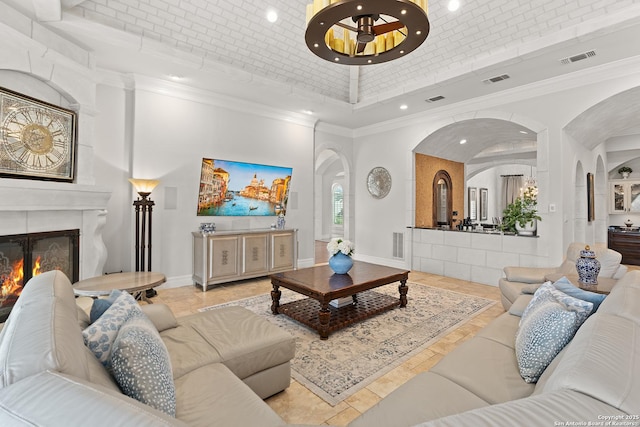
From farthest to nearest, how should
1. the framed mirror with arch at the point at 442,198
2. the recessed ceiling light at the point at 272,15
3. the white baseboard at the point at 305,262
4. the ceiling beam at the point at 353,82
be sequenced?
the framed mirror with arch at the point at 442,198 < the white baseboard at the point at 305,262 < the ceiling beam at the point at 353,82 < the recessed ceiling light at the point at 272,15

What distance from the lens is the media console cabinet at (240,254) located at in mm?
4715

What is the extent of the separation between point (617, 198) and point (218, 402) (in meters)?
10.6

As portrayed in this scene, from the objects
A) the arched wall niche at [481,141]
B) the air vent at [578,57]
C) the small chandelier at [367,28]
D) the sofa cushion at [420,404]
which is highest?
the air vent at [578,57]

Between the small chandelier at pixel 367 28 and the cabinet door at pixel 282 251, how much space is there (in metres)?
3.41

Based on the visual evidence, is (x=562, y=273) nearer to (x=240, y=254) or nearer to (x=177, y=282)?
(x=240, y=254)

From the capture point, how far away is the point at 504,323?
2229 mm

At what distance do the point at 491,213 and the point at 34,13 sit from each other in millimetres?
14068

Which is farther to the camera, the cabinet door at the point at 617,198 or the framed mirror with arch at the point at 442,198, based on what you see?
the cabinet door at the point at 617,198

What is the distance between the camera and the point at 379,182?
696 cm

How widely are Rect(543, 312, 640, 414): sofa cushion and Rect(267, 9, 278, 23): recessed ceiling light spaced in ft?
14.5

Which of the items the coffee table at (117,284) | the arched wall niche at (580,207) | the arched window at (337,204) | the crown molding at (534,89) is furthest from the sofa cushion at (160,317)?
the arched window at (337,204)

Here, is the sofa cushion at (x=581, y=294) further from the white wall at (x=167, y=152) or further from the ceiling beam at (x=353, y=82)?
the white wall at (x=167, y=152)

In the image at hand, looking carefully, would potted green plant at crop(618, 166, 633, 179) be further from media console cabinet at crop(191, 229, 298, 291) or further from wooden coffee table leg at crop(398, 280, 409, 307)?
media console cabinet at crop(191, 229, 298, 291)

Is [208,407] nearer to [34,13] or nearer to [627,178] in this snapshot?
[34,13]
